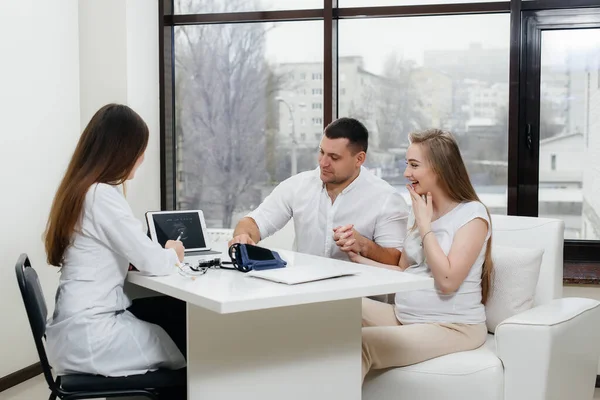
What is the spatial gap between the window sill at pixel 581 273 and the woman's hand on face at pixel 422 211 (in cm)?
128

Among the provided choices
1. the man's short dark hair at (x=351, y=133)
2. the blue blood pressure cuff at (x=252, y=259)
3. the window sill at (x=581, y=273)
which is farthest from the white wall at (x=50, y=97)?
the window sill at (x=581, y=273)

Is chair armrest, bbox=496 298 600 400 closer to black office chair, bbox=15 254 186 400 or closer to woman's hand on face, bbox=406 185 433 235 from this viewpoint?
woman's hand on face, bbox=406 185 433 235

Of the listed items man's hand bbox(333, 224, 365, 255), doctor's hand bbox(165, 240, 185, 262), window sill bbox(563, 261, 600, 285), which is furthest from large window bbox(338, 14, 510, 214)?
doctor's hand bbox(165, 240, 185, 262)

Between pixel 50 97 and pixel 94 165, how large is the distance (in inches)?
63.2

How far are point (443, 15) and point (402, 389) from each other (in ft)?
7.03

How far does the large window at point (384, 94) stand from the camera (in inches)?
142

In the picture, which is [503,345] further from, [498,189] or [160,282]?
[498,189]

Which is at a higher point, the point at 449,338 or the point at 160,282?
the point at 160,282

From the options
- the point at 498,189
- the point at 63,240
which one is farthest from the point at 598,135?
the point at 63,240

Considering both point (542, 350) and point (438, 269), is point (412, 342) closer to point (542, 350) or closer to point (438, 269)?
point (438, 269)

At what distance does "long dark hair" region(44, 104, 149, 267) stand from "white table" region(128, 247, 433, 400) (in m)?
0.29

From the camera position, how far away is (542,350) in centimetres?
221

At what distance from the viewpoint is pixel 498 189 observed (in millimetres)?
3727

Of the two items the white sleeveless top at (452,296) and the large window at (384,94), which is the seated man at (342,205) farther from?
the large window at (384,94)
